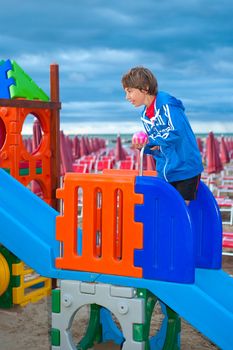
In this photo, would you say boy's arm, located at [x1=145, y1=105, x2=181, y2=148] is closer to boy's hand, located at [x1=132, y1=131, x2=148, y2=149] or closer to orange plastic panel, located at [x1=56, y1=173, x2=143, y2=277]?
boy's hand, located at [x1=132, y1=131, x2=148, y2=149]

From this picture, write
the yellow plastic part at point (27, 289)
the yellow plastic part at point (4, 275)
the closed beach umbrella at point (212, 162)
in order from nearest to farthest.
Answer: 1. the yellow plastic part at point (4, 275)
2. the yellow plastic part at point (27, 289)
3. the closed beach umbrella at point (212, 162)

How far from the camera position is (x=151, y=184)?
11.5ft

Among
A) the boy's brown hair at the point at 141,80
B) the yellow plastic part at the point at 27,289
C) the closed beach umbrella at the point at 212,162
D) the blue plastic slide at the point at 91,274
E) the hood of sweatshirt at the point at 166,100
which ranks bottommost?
the yellow plastic part at the point at 27,289

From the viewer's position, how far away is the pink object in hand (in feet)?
12.8

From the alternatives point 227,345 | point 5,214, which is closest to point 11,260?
point 5,214

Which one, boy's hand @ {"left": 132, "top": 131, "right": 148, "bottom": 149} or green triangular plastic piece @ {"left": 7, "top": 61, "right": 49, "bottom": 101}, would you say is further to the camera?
green triangular plastic piece @ {"left": 7, "top": 61, "right": 49, "bottom": 101}

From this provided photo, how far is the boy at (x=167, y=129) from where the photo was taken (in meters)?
3.76

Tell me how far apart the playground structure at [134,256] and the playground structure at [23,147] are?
1.41m

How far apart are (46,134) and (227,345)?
3329mm

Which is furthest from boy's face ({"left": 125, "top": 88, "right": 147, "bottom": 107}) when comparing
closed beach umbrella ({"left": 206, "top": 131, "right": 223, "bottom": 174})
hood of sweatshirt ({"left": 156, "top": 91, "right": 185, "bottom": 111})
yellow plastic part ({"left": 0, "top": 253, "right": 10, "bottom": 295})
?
closed beach umbrella ({"left": 206, "top": 131, "right": 223, "bottom": 174})

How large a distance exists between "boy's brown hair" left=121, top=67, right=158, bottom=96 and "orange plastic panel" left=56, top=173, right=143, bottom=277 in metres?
0.66

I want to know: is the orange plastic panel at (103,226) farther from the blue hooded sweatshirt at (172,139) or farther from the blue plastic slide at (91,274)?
the blue hooded sweatshirt at (172,139)

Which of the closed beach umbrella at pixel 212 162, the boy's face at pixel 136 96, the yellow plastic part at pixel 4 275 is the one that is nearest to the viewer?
the boy's face at pixel 136 96

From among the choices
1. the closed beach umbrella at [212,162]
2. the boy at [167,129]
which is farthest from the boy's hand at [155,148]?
the closed beach umbrella at [212,162]
